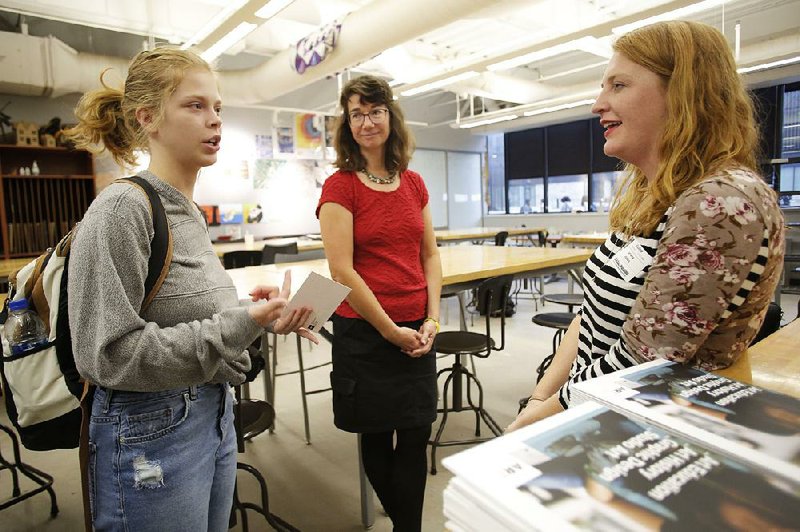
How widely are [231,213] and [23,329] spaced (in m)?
6.34

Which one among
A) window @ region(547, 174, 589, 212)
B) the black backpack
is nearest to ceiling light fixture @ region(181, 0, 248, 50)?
the black backpack

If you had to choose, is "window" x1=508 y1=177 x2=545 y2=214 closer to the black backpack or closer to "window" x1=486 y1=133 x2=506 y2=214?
"window" x1=486 y1=133 x2=506 y2=214

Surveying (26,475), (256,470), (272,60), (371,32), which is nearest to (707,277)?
(256,470)

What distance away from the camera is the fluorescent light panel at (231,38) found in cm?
359

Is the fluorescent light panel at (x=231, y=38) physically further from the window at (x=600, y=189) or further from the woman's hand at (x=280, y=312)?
the window at (x=600, y=189)

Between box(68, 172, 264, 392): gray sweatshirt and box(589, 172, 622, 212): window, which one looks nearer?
box(68, 172, 264, 392): gray sweatshirt

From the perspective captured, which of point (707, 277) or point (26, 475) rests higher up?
point (707, 277)

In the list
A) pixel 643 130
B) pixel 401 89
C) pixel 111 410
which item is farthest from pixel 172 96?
pixel 401 89

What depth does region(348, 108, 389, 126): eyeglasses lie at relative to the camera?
154 cm

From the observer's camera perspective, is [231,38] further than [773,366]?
Yes

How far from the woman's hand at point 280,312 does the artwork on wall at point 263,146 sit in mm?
6628

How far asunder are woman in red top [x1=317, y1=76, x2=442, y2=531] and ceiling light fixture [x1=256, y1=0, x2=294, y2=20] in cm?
209

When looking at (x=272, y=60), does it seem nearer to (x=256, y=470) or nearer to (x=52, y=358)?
(x=256, y=470)

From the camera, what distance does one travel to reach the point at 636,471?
420mm
